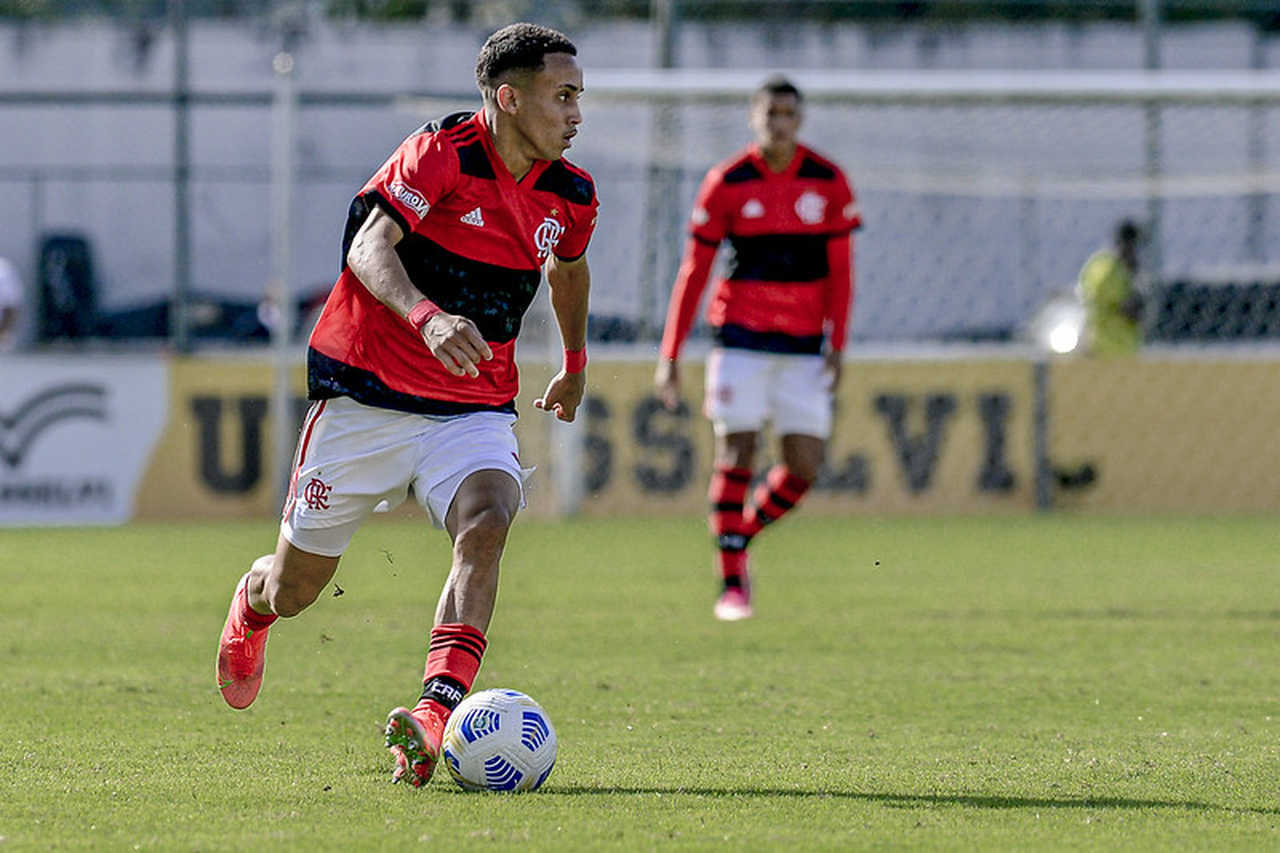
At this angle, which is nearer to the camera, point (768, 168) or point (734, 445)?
point (768, 168)

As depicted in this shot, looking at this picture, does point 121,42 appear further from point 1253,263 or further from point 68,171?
point 1253,263

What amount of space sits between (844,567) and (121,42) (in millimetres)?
16947

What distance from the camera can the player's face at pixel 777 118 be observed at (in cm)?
932

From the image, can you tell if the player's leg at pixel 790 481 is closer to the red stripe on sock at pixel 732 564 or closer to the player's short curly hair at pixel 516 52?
the red stripe on sock at pixel 732 564

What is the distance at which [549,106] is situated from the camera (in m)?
5.39

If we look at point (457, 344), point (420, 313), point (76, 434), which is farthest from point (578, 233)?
point (76, 434)

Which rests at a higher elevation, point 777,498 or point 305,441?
point 305,441

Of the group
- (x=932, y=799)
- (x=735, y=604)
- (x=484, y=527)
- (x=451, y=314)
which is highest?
(x=451, y=314)

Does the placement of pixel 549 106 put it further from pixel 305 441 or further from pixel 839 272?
pixel 839 272

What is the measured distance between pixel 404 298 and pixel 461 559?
→ 0.67m

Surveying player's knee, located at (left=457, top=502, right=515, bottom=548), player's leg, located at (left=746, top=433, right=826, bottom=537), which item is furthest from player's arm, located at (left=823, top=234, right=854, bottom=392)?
player's knee, located at (left=457, top=502, right=515, bottom=548)

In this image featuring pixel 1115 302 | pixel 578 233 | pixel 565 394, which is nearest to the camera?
pixel 578 233

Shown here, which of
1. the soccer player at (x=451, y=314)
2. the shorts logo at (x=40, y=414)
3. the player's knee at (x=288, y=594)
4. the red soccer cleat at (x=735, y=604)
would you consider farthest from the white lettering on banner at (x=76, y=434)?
the soccer player at (x=451, y=314)

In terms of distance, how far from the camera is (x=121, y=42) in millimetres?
26234
